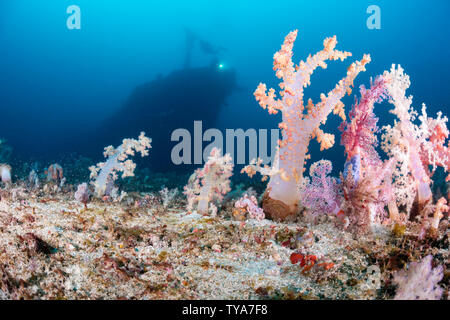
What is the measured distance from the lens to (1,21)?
91750mm

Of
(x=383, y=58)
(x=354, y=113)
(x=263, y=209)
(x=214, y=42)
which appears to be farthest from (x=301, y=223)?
(x=214, y=42)

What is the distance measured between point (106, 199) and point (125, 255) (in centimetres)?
257

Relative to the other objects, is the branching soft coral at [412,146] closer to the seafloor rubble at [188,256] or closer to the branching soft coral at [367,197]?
the branching soft coral at [367,197]

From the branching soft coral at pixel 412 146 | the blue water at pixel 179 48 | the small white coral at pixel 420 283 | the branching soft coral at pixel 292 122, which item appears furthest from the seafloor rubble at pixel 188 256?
the blue water at pixel 179 48

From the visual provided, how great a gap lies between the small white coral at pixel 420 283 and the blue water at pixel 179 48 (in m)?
44.6

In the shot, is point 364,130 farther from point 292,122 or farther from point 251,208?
point 251,208

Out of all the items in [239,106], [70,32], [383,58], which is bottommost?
[239,106]

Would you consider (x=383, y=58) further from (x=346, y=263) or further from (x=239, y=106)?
(x=346, y=263)

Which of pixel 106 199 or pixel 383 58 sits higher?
pixel 383 58

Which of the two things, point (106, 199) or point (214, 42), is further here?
point (214, 42)

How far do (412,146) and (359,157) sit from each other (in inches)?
34.1

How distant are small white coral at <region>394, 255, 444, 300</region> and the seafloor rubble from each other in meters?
0.17
